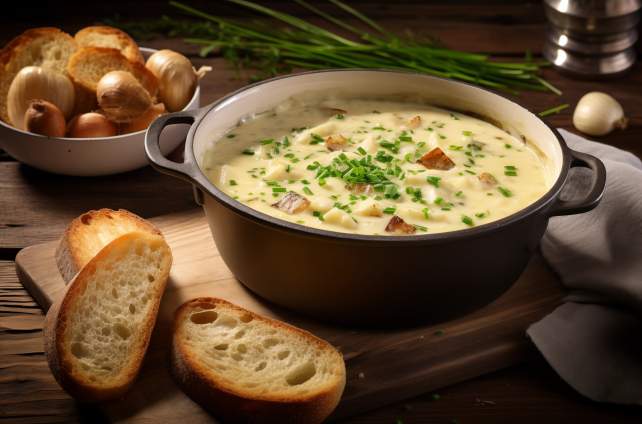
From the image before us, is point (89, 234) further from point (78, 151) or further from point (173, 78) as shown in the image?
point (173, 78)

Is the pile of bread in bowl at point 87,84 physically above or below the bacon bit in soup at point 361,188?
above

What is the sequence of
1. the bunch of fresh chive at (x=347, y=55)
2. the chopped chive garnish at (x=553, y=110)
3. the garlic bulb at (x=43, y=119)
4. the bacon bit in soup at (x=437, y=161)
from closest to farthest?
the bacon bit in soup at (x=437, y=161)
the garlic bulb at (x=43, y=119)
the chopped chive garnish at (x=553, y=110)
the bunch of fresh chive at (x=347, y=55)

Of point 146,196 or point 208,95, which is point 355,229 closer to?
point 146,196

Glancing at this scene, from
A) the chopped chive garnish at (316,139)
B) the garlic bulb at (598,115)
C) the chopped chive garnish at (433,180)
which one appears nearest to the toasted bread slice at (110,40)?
the chopped chive garnish at (316,139)

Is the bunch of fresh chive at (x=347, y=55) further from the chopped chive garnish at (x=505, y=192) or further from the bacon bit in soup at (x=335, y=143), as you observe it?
the chopped chive garnish at (x=505, y=192)

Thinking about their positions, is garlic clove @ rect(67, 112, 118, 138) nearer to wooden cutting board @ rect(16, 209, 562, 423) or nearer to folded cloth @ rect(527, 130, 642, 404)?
wooden cutting board @ rect(16, 209, 562, 423)

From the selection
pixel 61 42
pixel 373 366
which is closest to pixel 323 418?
pixel 373 366

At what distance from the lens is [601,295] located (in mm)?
2438

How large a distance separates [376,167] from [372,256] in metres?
0.61

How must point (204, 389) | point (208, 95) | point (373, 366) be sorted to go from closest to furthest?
point (204, 389) < point (373, 366) < point (208, 95)

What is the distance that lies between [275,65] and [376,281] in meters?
2.08

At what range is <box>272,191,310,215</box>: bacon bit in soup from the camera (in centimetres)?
242

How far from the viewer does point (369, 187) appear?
2531 millimetres

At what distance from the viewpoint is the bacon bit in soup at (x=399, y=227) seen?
231cm
